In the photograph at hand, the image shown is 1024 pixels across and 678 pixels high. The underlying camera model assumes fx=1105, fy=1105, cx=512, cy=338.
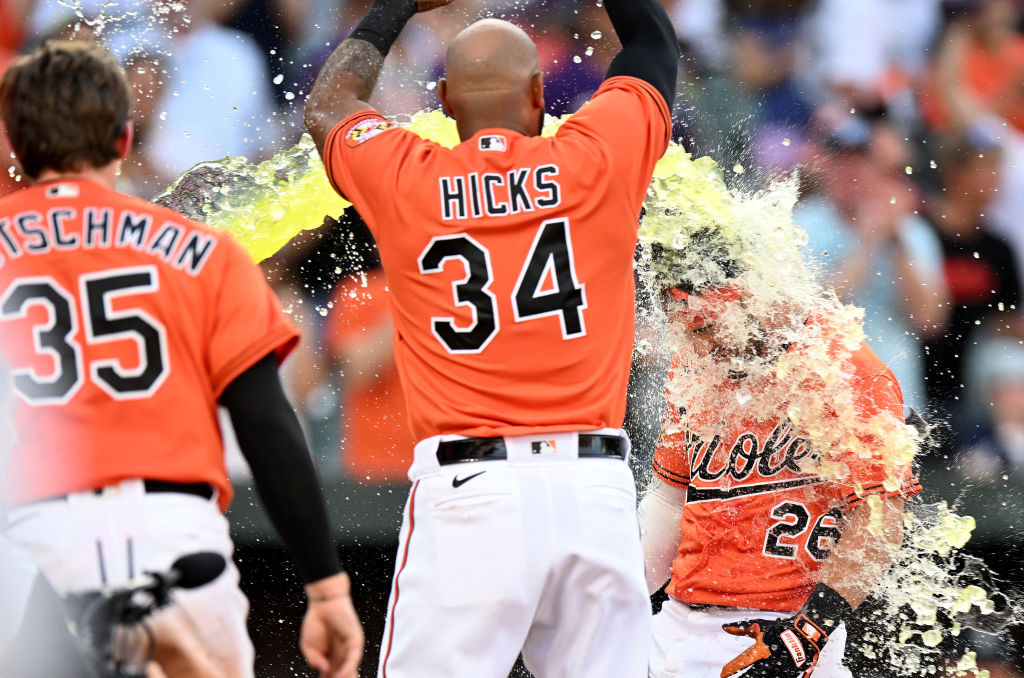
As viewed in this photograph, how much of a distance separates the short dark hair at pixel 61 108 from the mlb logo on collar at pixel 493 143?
816 mm

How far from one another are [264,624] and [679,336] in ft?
8.55

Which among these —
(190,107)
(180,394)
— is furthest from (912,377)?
(180,394)

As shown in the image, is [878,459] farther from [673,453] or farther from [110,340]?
[110,340]

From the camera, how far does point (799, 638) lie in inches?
124

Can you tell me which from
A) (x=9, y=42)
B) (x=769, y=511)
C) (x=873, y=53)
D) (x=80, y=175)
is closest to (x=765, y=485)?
(x=769, y=511)

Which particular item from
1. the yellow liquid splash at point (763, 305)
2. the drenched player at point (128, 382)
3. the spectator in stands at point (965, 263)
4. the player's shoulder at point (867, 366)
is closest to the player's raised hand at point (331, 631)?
the drenched player at point (128, 382)

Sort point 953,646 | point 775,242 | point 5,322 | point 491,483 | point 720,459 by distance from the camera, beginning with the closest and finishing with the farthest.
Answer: point 5,322
point 491,483
point 720,459
point 775,242
point 953,646

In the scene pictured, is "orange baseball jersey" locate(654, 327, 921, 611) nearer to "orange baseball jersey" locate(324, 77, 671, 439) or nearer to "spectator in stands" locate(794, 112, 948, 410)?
"orange baseball jersey" locate(324, 77, 671, 439)

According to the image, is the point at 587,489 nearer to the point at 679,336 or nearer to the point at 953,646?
the point at 679,336

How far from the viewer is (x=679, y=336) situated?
12.1 ft

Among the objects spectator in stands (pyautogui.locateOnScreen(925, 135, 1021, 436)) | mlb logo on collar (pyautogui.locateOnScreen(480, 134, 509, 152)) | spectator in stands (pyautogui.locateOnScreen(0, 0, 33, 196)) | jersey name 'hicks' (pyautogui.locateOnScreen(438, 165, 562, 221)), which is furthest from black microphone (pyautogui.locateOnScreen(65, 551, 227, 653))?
spectator in stands (pyautogui.locateOnScreen(925, 135, 1021, 436))

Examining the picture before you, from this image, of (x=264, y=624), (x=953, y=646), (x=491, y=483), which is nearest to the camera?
(x=491, y=483)

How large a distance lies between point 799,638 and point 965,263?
9.54 ft

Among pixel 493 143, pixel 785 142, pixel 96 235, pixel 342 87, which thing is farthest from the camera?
pixel 785 142
